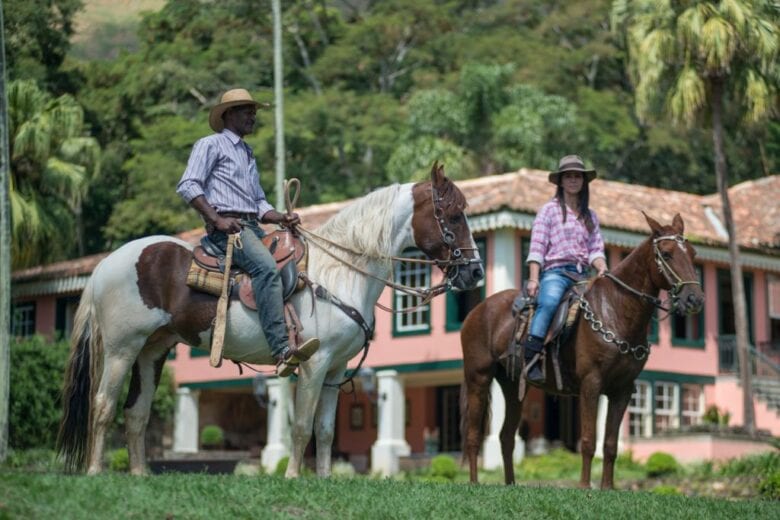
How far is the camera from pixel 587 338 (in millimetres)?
14875

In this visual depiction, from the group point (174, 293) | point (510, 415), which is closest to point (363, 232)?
point (174, 293)

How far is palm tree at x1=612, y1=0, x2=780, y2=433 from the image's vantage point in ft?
109

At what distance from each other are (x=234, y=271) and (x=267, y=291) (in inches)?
18.4

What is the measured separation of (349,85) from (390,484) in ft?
151

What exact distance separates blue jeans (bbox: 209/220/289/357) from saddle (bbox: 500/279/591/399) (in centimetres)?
376

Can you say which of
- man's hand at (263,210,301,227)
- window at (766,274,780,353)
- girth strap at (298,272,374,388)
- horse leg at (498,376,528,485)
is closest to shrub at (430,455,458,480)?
window at (766,274,780,353)

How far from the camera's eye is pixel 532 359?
15.3 meters

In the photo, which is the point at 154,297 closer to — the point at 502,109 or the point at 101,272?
the point at 101,272

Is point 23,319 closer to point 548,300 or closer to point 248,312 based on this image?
point 548,300

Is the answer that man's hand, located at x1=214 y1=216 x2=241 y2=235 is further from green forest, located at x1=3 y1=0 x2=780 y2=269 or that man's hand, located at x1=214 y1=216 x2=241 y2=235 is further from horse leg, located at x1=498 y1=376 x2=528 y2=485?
green forest, located at x1=3 y1=0 x2=780 y2=269

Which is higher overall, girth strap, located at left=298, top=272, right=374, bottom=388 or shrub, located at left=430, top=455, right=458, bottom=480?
girth strap, located at left=298, top=272, right=374, bottom=388

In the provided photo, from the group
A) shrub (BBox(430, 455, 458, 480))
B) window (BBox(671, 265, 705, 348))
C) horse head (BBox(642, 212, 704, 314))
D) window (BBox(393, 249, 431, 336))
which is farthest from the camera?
window (BBox(671, 265, 705, 348))

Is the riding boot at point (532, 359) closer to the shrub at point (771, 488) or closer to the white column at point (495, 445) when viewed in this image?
the shrub at point (771, 488)

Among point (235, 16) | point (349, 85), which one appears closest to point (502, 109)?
point (349, 85)
